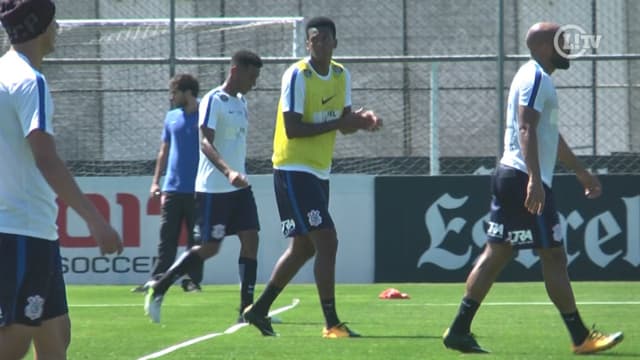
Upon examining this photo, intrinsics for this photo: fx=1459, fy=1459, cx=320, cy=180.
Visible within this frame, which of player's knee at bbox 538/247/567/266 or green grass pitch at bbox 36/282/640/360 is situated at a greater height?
player's knee at bbox 538/247/567/266

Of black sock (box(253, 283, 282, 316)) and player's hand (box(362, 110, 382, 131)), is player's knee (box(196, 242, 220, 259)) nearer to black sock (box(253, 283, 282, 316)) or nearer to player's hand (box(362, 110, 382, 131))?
black sock (box(253, 283, 282, 316))

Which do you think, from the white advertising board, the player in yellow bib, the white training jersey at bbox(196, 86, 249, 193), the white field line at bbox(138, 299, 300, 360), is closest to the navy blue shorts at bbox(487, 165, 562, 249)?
the player in yellow bib

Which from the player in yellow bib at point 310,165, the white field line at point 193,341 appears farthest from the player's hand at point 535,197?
the white field line at point 193,341

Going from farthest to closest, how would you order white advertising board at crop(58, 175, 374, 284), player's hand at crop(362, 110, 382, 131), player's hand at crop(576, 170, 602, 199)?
1. white advertising board at crop(58, 175, 374, 284)
2. player's hand at crop(362, 110, 382, 131)
3. player's hand at crop(576, 170, 602, 199)

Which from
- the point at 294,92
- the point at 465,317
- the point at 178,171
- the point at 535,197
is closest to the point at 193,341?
the point at 294,92

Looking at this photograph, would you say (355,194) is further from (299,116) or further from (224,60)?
(299,116)

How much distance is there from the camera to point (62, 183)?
18.3 feet

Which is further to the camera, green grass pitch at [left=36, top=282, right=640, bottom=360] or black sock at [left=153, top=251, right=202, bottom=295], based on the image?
black sock at [left=153, top=251, right=202, bottom=295]

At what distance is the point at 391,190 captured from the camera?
16141 mm

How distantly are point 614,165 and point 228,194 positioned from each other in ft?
21.8

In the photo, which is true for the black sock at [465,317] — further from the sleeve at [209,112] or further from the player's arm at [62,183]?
the player's arm at [62,183]

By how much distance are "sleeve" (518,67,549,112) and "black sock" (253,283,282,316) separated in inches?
92.8

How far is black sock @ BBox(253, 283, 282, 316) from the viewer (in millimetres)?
10031

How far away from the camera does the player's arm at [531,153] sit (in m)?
8.53
